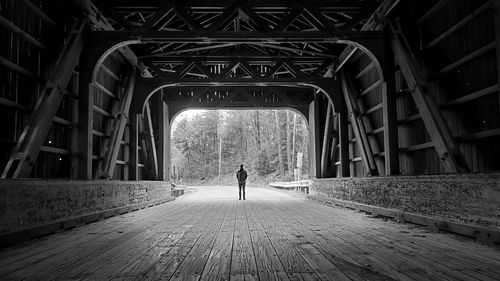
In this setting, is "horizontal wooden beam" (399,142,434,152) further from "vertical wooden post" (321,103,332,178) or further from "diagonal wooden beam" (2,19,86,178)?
"diagonal wooden beam" (2,19,86,178)

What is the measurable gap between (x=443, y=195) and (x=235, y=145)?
5551 cm

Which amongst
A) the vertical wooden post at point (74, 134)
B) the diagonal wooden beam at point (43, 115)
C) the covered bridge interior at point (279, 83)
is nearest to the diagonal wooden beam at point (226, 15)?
the covered bridge interior at point (279, 83)

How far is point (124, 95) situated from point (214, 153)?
51526 mm

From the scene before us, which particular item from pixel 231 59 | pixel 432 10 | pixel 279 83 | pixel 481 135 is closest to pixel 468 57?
pixel 481 135

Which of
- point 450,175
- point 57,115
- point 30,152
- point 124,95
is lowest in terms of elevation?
point 450,175

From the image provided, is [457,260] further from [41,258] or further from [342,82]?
[342,82]

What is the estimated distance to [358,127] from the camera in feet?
34.3

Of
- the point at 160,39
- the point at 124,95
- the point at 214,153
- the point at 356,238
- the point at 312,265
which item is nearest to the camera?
the point at 312,265

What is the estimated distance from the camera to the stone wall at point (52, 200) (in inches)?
187

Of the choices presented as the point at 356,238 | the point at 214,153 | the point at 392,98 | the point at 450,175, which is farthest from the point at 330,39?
the point at 214,153

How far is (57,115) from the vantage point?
7.58 m

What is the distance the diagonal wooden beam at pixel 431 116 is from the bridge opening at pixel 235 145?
33837 mm

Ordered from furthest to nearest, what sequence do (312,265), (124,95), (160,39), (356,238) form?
(124,95) < (160,39) < (356,238) < (312,265)

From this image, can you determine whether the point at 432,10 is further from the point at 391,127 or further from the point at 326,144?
the point at 326,144
